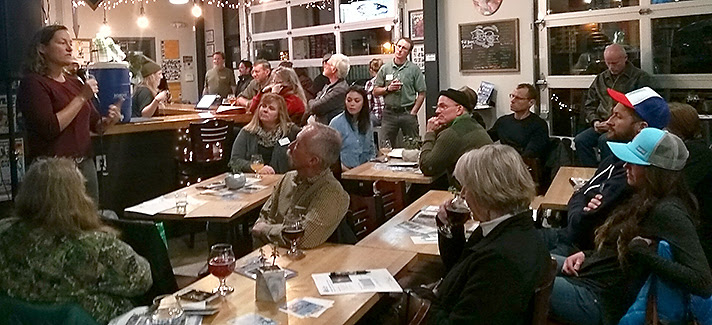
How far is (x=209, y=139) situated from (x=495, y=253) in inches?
163

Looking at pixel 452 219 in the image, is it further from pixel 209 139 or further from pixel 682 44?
pixel 682 44

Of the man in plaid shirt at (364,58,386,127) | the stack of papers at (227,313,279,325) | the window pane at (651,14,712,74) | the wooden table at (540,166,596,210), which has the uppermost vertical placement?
the window pane at (651,14,712,74)

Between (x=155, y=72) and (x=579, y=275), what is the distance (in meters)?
5.35

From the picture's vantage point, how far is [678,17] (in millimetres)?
6125

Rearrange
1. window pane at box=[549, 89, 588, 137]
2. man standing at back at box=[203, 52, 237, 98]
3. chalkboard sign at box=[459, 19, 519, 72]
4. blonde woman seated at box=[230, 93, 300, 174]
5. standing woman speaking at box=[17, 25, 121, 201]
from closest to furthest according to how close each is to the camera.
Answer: standing woman speaking at box=[17, 25, 121, 201] → blonde woman seated at box=[230, 93, 300, 174] → window pane at box=[549, 89, 588, 137] → chalkboard sign at box=[459, 19, 519, 72] → man standing at back at box=[203, 52, 237, 98]

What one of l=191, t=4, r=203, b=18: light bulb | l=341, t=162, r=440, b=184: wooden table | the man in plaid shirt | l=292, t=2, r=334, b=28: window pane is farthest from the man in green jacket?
l=191, t=4, r=203, b=18: light bulb

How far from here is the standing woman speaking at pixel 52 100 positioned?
12.0 ft

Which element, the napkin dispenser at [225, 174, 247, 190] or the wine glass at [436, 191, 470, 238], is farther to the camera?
the napkin dispenser at [225, 174, 247, 190]

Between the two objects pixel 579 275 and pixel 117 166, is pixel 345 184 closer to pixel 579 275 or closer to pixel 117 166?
pixel 117 166

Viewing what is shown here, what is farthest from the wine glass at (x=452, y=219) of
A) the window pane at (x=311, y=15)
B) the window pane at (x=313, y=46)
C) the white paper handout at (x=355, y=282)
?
the window pane at (x=311, y=15)

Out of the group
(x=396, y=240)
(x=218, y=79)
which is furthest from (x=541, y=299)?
(x=218, y=79)

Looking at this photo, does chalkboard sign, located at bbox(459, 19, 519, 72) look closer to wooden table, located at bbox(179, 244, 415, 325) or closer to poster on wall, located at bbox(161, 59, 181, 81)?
wooden table, located at bbox(179, 244, 415, 325)

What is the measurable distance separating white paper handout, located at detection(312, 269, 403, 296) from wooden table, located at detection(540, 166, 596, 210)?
1698mm

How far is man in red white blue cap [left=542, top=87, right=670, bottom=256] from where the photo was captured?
313 centimetres
